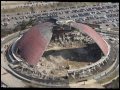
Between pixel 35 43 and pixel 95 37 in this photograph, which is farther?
pixel 95 37

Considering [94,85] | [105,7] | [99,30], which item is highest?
[105,7]

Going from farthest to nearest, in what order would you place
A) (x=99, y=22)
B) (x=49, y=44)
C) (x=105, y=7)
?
(x=105, y=7) → (x=99, y=22) → (x=49, y=44)

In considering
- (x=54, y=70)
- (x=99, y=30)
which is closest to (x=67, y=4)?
(x=99, y=30)

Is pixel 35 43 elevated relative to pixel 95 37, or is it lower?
lower

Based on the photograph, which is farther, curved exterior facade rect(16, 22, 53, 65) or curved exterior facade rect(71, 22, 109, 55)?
curved exterior facade rect(71, 22, 109, 55)

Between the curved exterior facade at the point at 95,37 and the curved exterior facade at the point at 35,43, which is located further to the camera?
the curved exterior facade at the point at 95,37

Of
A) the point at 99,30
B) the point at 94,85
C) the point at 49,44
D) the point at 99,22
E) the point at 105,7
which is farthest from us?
the point at 105,7

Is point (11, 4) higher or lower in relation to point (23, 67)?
higher

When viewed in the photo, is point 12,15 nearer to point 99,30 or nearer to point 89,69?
point 99,30
